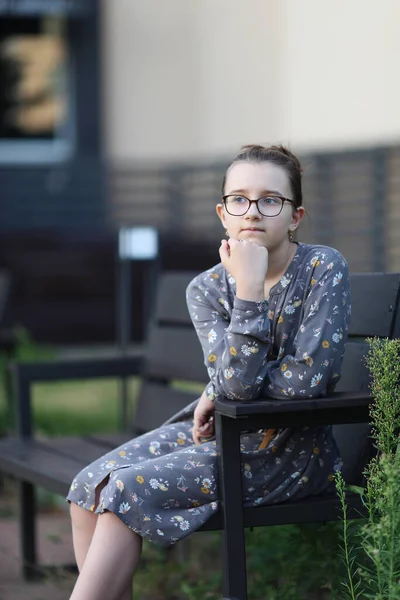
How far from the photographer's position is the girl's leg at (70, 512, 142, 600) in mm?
2713

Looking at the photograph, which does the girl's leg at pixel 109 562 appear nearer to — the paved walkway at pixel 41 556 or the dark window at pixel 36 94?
the paved walkway at pixel 41 556

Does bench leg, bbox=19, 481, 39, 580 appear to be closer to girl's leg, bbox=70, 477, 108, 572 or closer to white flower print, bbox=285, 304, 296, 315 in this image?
girl's leg, bbox=70, 477, 108, 572

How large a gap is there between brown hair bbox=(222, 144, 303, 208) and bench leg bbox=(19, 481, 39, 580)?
1889 mm

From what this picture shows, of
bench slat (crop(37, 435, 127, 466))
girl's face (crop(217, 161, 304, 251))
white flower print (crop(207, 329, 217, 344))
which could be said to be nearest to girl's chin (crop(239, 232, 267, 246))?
girl's face (crop(217, 161, 304, 251))

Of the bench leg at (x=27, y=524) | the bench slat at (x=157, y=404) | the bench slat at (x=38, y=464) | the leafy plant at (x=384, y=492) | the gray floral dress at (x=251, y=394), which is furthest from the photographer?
the bench leg at (x=27, y=524)

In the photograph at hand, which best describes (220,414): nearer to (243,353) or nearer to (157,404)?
(243,353)

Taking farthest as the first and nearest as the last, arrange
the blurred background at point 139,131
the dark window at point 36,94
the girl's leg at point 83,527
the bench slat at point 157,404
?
the dark window at point 36,94 → the blurred background at point 139,131 → the bench slat at point 157,404 → the girl's leg at point 83,527

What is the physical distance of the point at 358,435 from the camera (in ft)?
10.8

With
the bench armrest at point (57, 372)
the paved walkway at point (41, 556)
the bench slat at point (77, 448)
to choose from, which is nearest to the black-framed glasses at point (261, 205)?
the bench slat at point (77, 448)

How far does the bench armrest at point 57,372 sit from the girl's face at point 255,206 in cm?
173

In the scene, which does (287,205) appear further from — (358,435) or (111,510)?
(111,510)

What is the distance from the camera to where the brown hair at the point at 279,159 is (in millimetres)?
3080

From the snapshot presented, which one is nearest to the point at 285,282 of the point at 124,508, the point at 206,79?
the point at 124,508

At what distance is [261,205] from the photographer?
304 cm
